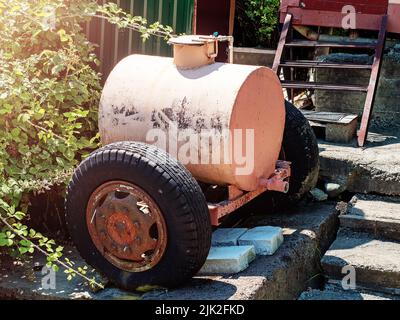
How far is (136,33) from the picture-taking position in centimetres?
654

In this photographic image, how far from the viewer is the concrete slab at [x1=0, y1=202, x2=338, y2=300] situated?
3.85 m

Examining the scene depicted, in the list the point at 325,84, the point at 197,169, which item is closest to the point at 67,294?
the point at 197,169

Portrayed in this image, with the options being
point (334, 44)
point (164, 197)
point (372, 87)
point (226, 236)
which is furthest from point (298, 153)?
point (334, 44)

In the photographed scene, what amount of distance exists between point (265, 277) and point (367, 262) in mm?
856

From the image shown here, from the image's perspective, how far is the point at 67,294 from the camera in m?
4.01

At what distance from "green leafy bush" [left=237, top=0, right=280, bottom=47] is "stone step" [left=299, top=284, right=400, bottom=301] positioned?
6226 mm

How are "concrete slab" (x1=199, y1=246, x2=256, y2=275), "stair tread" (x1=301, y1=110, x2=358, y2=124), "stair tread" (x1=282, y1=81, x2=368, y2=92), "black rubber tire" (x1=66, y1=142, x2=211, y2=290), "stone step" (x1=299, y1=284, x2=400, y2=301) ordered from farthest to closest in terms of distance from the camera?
1. "stair tread" (x1=282, y1=81, x2=368, y2=92)
2. "stair tread" (x1=301, y1=110, x2=358, y2=124)
3. "stone step" (x1=299, y1=284, x2=400, y2=301)
4. "concrete slab" (x1=199, y1=246, x2=256, y2=275)
5. "black rubber tire" (x1=66, y1=142, x2=211, y2=290)

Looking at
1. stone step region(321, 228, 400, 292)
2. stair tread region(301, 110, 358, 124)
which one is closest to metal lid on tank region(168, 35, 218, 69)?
stone step region(321, 228, 400, 292)

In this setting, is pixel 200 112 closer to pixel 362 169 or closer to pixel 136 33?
pixel 362 169

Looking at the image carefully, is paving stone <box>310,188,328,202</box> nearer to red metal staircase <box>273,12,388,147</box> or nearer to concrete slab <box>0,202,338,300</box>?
concrete slab <box>0,202,338,300</box>

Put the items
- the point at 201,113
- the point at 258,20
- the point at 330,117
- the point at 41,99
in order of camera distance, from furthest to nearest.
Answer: the point at 258,20, the point at 330,117, the point at 41,99, the point at 201,113

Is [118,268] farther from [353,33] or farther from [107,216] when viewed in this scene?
[353,33]

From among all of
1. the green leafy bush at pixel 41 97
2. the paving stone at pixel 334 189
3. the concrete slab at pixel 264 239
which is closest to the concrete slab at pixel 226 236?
the concrete slab at pixel 264 239

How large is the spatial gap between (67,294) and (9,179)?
2.81 ft
